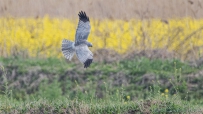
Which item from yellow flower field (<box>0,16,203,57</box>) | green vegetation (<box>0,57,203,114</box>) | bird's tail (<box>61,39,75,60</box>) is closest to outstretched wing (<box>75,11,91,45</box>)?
bird's tail (<box>61,39,75,60</box>)

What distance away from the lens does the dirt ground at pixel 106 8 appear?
14.4 meters

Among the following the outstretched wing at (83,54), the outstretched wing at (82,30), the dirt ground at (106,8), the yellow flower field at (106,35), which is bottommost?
the outstretched wing at (83,54)

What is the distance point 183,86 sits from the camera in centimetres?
1073

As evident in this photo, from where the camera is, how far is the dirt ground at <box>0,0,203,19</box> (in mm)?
14430

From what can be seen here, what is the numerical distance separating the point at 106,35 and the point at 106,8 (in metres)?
0.93

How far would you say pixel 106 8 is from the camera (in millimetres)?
15195

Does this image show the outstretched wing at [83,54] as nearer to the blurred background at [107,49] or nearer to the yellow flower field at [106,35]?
the blurred background at [107,49]

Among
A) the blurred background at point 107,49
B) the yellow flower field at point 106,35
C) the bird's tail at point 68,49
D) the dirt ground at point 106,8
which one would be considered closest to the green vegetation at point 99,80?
the blurred background at point 107,49

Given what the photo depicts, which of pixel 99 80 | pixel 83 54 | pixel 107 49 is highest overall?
pixel 107 49

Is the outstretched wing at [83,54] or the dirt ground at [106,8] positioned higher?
the dirt ground at [106,8]

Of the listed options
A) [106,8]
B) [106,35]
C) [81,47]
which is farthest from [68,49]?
[106,8]

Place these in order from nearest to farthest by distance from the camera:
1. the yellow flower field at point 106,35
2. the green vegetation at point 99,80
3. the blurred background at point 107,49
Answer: the green vegetation at point 99,80 < the blurred background at point 107,49 < the yellow flower field at point 106,35

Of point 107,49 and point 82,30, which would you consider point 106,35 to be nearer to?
point 107,49

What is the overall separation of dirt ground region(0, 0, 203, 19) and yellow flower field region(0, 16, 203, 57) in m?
0.16
